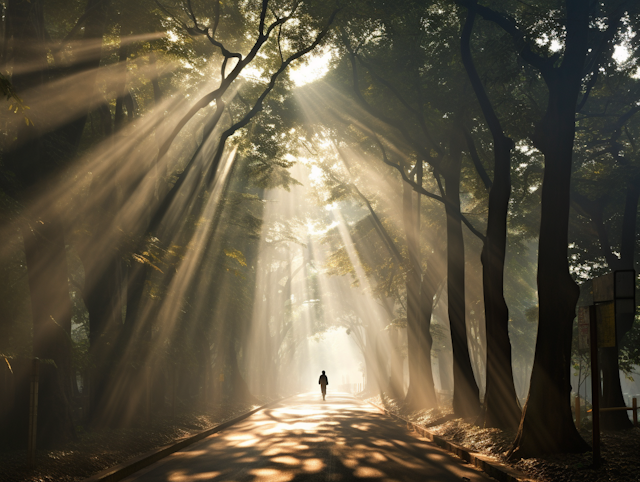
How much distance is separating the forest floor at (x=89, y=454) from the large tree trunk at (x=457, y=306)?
7.67m

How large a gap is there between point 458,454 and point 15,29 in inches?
462

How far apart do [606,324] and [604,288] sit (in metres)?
0.50

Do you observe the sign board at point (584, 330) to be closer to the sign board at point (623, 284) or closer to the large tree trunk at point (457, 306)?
the sign board at point (623, 284)

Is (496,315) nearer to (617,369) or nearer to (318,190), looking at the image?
(617,369)

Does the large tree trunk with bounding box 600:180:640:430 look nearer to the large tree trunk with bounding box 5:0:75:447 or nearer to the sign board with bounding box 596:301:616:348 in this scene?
the sign board with bounding box 596:301:616:348

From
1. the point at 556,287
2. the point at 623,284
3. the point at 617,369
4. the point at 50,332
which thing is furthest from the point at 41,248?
the point at 617,369

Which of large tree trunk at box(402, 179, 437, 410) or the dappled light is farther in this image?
large tree trunk at box(402, 179, 437, 410)

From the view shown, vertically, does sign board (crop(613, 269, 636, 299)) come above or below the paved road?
above

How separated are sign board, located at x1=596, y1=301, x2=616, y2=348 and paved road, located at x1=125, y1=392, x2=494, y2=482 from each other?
9.15 feet

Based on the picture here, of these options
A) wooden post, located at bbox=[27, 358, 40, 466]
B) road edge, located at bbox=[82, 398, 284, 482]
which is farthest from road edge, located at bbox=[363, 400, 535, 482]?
wooden post, located at bbox=[27, 358, 40, 466]

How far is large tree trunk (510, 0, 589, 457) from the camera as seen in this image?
382 inches

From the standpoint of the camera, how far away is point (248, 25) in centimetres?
1727

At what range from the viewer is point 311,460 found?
1080cm

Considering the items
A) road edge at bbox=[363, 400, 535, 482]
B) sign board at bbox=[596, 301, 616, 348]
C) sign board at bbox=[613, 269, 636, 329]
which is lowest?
road edge at bbox=[363, 400, 535, 482]
